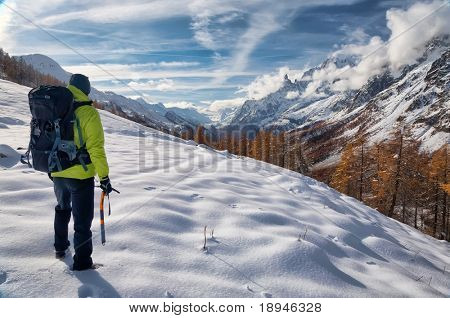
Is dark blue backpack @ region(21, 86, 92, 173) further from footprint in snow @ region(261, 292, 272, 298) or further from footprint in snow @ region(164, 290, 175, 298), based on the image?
footprint in snow @ region(261, 292, 272, 298)

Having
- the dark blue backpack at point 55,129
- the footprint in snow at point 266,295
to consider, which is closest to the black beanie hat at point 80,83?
the dark blue backpack at point 55,129

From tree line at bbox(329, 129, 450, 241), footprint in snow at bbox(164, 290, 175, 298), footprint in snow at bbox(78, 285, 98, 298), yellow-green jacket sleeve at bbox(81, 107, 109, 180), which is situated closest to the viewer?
footprint in snow at bbox(78, 285, 98, 298)

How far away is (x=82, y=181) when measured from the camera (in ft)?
16.8

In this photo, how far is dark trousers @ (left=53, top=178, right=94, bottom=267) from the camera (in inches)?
201

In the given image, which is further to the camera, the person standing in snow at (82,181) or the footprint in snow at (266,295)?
the footprint in snow at (266,295)

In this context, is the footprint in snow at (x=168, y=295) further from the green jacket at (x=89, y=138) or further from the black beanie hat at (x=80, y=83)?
the black beanie hat at (x=80, y=83)

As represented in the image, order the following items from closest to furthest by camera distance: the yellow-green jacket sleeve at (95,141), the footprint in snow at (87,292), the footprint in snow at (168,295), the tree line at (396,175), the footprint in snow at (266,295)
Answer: the footprint in snow at (87,292) < the footprint in snow at (168,295) < the yellow-green jacket sleeve at (95,141) < the footprint in snow at (266,295) < the tree line at (396,175)

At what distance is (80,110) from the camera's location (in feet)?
16.4

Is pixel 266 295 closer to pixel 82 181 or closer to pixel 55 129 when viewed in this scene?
pixel 82 181

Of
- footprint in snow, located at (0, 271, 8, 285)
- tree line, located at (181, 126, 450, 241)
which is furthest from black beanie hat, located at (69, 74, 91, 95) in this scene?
tree line, located at (181, 126, 450, 241)

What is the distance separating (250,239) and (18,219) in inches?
172

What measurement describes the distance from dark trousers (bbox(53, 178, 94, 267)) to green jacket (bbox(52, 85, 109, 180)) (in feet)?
0.48

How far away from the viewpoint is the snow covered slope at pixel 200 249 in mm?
4961
